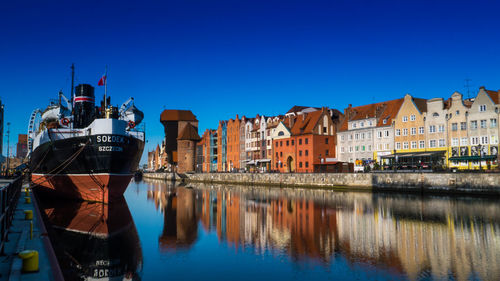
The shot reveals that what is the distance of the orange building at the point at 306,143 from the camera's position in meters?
70.9

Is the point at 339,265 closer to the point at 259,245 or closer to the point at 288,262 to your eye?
the point at 288,262

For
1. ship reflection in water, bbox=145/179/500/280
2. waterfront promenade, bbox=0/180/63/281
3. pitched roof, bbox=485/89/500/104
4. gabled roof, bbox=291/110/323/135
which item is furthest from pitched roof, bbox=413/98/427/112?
waterfront promenade, bbox=0/180/63/281

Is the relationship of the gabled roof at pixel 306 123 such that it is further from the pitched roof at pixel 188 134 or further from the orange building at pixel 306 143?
the pitched roof at pixel 188 134

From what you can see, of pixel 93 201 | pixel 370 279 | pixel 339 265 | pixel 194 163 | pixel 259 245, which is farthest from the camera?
pixel 194 163

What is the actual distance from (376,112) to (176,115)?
279ft

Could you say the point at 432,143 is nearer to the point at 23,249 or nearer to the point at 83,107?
the point at 83,107

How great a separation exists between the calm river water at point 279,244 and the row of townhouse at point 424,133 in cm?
2305

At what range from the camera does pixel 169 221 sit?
26609 millimetres

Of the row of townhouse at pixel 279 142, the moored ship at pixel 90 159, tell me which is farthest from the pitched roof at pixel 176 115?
the moored ship at pixel 90 159

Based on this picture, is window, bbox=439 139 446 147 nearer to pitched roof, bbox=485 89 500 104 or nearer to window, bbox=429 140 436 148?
window, bbox=429 140 436 148

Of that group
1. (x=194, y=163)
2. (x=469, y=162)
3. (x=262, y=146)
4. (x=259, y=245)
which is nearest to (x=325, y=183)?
(x=469, y=162)

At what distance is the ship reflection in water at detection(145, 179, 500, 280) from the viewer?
556 inches

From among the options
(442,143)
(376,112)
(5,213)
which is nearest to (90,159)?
(5,213)

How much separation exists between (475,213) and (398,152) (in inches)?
1310
